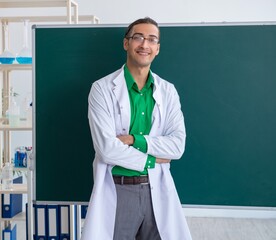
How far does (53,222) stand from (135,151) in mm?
1444

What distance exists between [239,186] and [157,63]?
907 millimetres

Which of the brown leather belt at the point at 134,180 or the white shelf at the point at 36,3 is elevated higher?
the white shelf at the point at 36,3

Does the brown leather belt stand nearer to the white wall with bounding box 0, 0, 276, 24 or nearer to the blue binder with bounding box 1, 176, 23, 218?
the blue binder with bounding box 1, 176, 23, 218

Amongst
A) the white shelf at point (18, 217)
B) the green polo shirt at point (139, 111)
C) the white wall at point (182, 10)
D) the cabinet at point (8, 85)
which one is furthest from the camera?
the white wall at point (182, 10)

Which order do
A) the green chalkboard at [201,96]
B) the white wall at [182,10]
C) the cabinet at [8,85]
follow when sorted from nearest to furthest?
the green chalkboard at [201,96] → the cabinet at [8,85] → the white wall at [182,10]

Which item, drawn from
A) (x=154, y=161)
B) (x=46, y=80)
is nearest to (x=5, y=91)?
(x=46, y=80)

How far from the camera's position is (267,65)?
2.65m

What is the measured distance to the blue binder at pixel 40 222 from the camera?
3348 millimetres

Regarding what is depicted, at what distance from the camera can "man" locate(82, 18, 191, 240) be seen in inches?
87.9

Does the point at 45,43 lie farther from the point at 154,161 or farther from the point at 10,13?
the point at 10,13

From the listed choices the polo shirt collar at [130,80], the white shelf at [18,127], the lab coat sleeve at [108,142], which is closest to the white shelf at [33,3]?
the white shelf at [18,127]

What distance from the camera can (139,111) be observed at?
2.32 m

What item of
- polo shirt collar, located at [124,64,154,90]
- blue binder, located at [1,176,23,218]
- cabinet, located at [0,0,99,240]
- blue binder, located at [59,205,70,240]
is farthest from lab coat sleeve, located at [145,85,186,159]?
blue binder, located at [1,176,23,218]

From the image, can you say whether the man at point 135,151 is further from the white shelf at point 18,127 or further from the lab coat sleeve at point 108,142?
the white shelf at point 18,127
